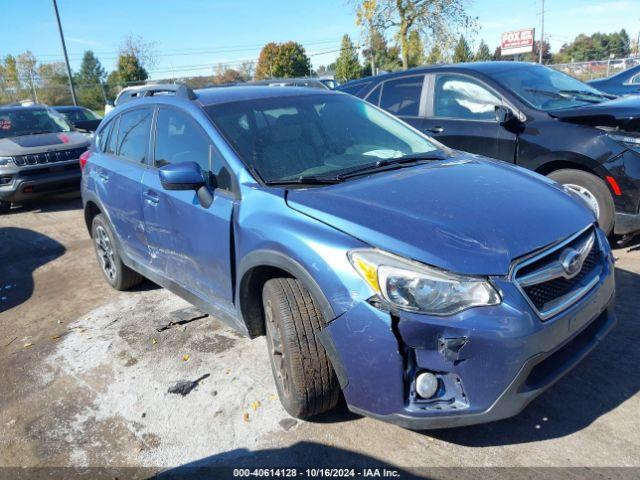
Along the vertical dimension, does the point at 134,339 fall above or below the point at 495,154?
below

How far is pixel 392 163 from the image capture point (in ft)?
10.5

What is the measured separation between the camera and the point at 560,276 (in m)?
2.39

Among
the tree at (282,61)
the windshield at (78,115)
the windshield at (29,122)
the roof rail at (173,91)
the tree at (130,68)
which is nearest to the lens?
the roof rail at (173,91)

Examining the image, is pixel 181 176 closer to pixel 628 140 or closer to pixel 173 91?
pixel 173 91

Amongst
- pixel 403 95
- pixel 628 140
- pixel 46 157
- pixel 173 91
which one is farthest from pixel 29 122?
pixel 628 140

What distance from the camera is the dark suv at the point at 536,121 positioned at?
177 inches

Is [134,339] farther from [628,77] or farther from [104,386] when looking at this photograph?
[628,77]

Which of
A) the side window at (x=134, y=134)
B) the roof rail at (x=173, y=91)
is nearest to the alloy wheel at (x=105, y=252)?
the side window at (x=134, y=134)

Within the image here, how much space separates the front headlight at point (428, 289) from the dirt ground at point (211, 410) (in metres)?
0.84

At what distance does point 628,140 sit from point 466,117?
1.63m

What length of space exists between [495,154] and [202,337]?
3445mm

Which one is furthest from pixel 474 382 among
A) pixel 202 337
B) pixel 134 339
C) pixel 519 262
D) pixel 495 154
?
pixel 495 154

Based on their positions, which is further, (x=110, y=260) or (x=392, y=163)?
(x=110, y=260)

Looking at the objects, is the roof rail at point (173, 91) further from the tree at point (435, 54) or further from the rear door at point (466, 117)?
the tree at point (435, 54)
